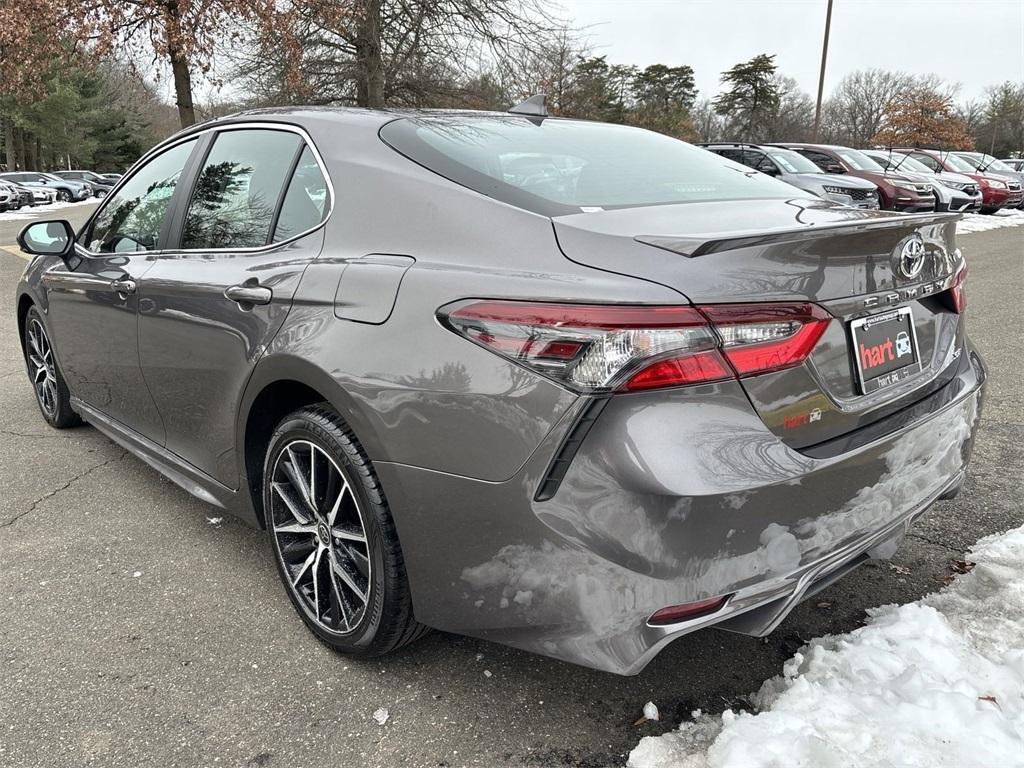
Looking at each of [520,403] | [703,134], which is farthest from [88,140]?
[520,403]

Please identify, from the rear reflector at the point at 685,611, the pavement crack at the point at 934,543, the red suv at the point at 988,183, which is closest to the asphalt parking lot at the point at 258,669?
the pavement crack at the point at 934,543

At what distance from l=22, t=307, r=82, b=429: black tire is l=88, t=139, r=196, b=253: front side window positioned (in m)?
0.88

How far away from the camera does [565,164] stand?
2453mm

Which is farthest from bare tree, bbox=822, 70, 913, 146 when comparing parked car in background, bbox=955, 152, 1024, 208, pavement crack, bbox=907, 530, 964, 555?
pavement crack, bbox=907, 530, 964, 555

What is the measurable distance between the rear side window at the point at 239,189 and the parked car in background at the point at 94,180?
41186 mm

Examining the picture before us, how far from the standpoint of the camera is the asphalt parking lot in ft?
6.63

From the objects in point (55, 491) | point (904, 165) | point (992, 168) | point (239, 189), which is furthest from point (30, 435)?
point (992, 168)

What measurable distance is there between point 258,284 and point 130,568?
1.26 meters

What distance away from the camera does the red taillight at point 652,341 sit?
1.63 m

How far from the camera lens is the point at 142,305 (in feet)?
9.90

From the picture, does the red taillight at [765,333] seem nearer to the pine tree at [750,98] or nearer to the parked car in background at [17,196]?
the parked car in background at [17,196]

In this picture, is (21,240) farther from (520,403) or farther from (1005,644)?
(1005,644)

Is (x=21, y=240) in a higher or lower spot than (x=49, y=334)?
higher

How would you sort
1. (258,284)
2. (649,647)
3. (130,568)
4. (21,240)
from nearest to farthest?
(649,647) < (258,284) < (130,568) < (21,240)
